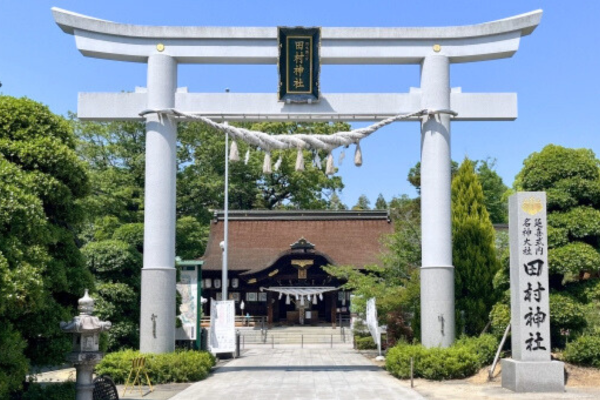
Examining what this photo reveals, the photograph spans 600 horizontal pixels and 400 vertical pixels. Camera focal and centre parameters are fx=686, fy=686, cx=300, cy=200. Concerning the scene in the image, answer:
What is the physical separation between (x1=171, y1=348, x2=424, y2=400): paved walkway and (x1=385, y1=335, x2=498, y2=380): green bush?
0.55m

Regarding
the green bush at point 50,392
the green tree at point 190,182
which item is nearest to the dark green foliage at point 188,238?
the green tree at point 190,182

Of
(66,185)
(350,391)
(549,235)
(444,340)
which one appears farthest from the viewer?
(444,340)

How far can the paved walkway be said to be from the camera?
1459 centimetres

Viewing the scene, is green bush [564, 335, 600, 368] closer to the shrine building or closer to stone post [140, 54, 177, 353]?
stone post [140, 54, 177, 353]

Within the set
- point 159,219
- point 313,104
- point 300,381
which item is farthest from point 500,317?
point 159,219

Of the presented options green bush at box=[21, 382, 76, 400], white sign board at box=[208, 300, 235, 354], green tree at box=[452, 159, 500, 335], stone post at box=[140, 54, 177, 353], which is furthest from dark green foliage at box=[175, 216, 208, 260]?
green bush at box=[21, 382, 76, 400]

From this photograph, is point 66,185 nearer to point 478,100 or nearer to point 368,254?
point 478,100

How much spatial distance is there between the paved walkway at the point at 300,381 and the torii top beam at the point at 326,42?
848 centimetres

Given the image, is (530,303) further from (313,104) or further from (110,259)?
(110,259)

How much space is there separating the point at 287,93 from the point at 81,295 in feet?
27.0

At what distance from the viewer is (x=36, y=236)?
11.3 meters


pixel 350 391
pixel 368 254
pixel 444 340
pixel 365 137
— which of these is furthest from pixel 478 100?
pixel 368 254

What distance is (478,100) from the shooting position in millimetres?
18812

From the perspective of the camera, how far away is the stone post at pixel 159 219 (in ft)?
58.5
